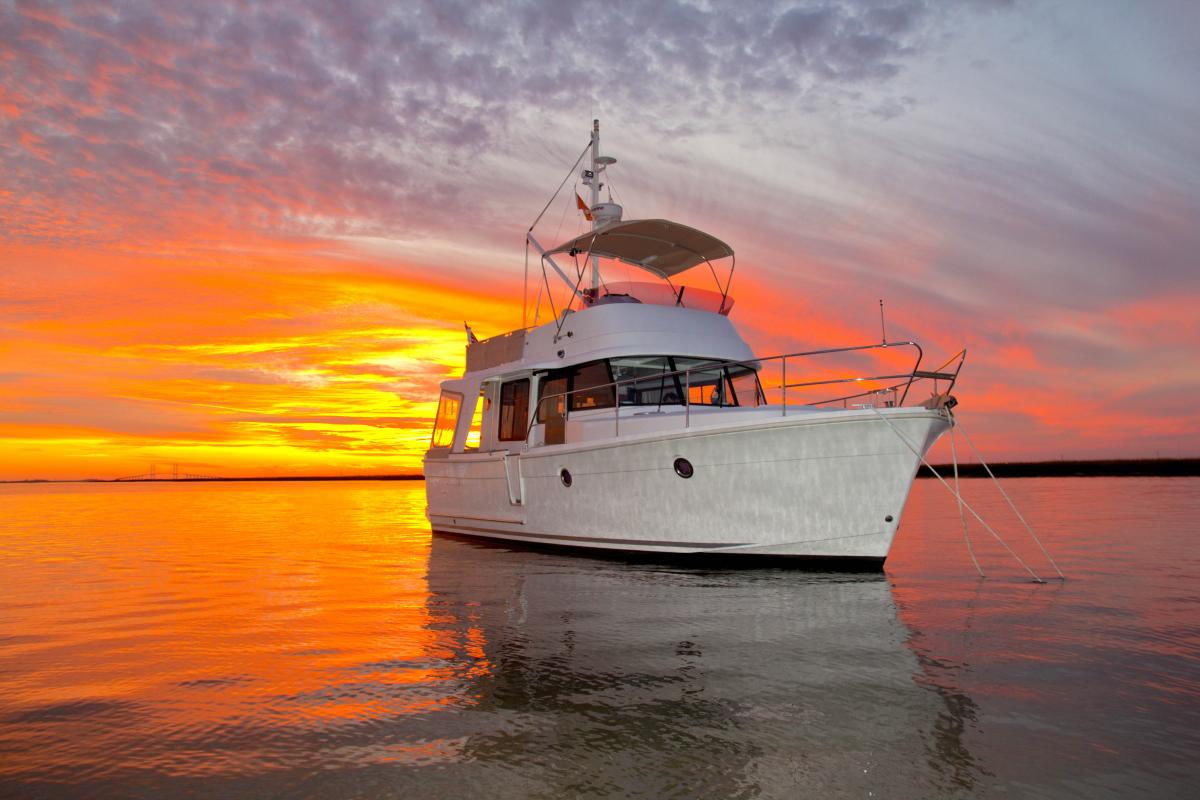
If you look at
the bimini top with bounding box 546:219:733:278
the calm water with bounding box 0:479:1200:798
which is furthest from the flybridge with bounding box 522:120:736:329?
the calm water with bounding box 0:479:1200:798

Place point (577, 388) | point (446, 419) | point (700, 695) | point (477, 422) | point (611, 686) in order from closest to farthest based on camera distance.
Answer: point (700, 695), point (611, 686), point (577, 388), point (477, 422), point (446, 419)

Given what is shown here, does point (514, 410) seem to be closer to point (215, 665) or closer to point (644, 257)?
point (644, 257)

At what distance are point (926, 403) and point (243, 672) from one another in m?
7.93

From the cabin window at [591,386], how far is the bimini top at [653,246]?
7.64ft

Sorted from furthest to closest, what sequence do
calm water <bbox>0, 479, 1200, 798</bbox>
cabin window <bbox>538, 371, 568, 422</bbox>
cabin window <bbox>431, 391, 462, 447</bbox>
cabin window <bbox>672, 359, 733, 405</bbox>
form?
cabin window <bbox>431, 391, 462, 447</bbox>
cabin window <bbox>538, 371, 568, 422</bbox>
cabin window <bbox>672, 359, 733, 405</bbox>
calm water <bbox>0, 479, 1200, 798</bbox>

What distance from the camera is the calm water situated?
340cm

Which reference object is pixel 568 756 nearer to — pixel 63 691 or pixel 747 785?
→ pixel 747 785

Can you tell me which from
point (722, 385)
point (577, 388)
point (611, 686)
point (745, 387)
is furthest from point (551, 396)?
point (611, 686)

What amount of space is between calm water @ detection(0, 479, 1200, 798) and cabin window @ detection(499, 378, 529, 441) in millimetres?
4027

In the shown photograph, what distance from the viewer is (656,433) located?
10.0m

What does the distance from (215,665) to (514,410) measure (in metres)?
8.70

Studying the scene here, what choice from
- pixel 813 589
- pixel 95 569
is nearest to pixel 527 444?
pixel 813 589

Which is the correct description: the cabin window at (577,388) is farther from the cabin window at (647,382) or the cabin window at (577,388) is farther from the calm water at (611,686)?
the calm water at (611,686)

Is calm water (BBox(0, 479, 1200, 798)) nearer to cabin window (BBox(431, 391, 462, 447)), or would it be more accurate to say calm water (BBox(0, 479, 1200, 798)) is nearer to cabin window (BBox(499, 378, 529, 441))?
cabin window (BBox(499, 378, 529, 441))
